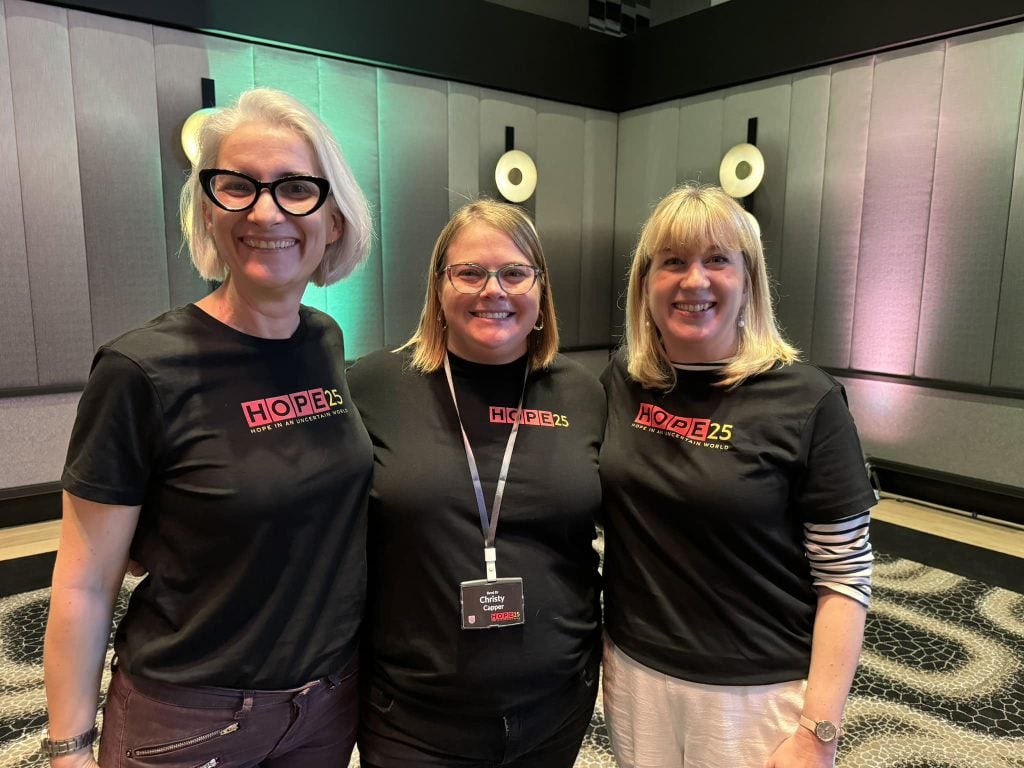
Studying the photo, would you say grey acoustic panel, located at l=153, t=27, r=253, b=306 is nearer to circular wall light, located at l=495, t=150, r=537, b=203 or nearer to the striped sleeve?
circular wall light, located at l=495, t=150, r=537, b=203

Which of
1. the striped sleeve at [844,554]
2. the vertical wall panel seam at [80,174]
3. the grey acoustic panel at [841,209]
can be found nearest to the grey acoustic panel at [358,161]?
the vertical wall panel seam at [80,174]

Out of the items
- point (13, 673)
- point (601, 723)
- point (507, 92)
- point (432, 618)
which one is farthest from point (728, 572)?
point (507, 92)

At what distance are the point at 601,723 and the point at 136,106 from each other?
404 cm

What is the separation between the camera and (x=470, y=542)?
125 cm

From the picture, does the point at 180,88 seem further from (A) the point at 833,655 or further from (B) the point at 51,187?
(A) the point at 833,655

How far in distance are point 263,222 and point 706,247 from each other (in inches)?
31.6

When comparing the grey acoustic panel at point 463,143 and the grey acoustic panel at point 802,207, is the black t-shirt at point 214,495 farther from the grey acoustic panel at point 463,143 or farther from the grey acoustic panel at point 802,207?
the grey acoustic panel at point 802,207

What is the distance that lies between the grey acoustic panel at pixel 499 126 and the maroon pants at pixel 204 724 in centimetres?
471

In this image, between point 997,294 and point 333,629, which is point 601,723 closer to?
point 333,629

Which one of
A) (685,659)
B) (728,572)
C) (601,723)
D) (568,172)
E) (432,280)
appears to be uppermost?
(568,172)

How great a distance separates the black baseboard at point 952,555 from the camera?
3.38m

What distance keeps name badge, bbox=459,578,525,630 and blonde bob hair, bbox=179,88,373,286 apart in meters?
0.64

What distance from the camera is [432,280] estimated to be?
149cm

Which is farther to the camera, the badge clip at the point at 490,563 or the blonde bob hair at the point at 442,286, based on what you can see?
the blonde bob hair at the point at 442,286
